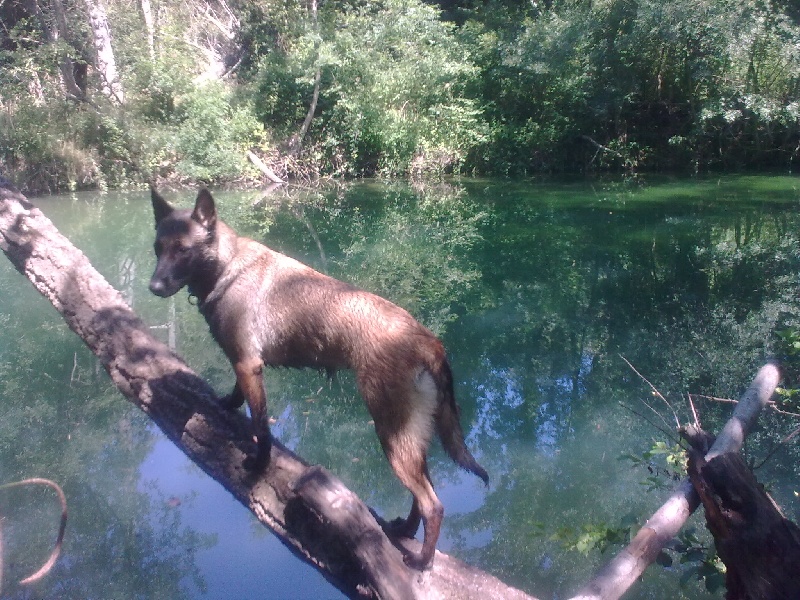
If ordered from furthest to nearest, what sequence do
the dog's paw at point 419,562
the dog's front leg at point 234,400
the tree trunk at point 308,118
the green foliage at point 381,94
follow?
the green foliage at point 381,94 → the tree trunk at point 308,118 → the dog's front leg at point 234,400 → the dog's paw at point 419,562

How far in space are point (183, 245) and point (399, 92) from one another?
2119 cm

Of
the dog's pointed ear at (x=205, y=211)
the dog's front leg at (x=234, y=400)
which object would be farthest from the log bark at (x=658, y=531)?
the dog's pointed ear at (x=205, y=211)

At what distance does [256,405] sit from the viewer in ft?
11.5

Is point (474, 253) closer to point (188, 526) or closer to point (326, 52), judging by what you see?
point (188, 526)

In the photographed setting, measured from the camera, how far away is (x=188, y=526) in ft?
14.9

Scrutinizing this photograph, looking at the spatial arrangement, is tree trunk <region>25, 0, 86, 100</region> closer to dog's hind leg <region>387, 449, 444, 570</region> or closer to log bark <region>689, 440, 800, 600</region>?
dog's hind leg <region>387, 449, 444, 570</region>

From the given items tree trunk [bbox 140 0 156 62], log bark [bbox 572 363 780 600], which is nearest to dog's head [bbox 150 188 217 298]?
log bark [bbox 572 363 780 600]

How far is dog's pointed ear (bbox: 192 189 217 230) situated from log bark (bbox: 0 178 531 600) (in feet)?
3.09

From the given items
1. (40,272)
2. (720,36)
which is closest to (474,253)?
(40,272)

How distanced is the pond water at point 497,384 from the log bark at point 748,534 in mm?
785

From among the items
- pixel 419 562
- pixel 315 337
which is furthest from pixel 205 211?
pixel 419 562

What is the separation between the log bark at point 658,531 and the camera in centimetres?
256

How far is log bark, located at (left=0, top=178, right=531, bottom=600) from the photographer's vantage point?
281cm

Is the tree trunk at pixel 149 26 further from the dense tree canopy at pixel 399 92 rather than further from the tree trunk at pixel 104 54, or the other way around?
the tree trunk at pixel 104 54
